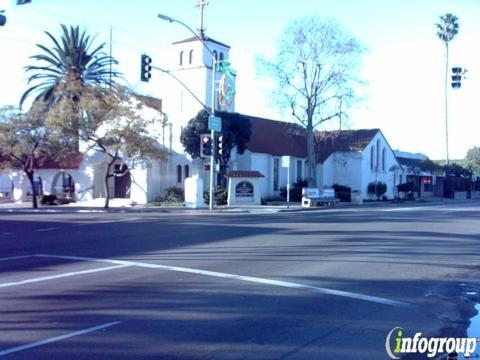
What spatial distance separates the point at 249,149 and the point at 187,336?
4187cm

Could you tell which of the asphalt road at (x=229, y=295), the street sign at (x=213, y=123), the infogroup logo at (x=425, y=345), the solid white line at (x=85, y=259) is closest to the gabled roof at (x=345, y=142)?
the street sign at (x=213, y=123)

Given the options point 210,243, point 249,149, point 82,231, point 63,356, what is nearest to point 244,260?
point 210,243

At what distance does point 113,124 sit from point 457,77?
80.8 ft

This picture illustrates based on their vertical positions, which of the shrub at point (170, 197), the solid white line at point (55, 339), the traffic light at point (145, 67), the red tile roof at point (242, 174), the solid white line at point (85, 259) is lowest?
the solid white line at point (55, 339)

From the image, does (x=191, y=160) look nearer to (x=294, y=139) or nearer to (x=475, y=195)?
(x=294, y=139)

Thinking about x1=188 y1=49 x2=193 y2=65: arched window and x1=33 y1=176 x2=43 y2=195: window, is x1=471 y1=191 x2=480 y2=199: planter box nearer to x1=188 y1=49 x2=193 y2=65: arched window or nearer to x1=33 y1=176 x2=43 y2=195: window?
x1=188 y1=49 x2=193 y2=65: arched window

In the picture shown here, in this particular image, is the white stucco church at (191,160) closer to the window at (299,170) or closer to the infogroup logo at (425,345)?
the window at (299,170)

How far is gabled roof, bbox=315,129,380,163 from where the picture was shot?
2280 inches

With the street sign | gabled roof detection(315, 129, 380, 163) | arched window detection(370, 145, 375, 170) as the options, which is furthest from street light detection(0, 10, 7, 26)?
arched window detection(370, 145, 375, 170)

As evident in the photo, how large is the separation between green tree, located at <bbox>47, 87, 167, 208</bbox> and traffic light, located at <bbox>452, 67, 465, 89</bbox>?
76.0 feet

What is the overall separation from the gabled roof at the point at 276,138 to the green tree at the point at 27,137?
51.4ft

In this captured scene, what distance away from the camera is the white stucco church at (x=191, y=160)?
4831cm

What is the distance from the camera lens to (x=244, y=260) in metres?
13.7

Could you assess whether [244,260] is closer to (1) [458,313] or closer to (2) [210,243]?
(2) [210,243]
